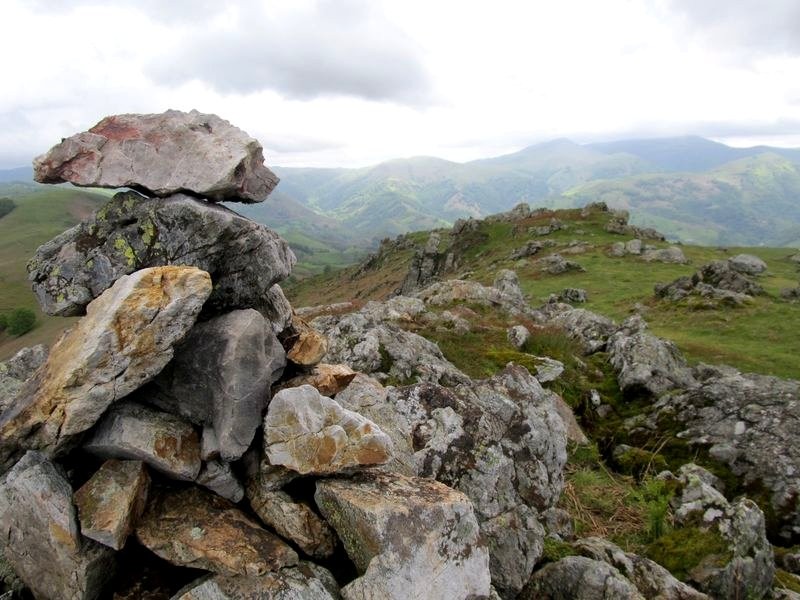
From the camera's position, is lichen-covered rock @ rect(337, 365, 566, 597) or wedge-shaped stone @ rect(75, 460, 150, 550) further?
lichen-covered rock @ rect(337, 365, 566, 597)

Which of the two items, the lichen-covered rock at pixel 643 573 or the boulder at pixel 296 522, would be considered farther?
the lichen-covered rock at pixel 643 573

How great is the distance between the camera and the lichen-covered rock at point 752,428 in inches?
616

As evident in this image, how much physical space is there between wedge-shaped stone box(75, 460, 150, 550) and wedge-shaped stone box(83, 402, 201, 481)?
28 cm

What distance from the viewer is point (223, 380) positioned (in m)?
9.62

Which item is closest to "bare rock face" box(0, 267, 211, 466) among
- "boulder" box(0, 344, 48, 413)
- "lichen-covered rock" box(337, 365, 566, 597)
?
"lichen-covered rock" box(337, 365, 566, 597)

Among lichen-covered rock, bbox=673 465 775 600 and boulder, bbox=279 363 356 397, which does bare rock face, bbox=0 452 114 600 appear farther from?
lichen-covered rock, bbox=673 465 775 600

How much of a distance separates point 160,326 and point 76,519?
350 cm

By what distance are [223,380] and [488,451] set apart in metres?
6.67

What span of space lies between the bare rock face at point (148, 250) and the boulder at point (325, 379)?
7.23ft

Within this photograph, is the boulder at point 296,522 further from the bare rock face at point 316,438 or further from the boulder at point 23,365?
the boulder at point 23,365

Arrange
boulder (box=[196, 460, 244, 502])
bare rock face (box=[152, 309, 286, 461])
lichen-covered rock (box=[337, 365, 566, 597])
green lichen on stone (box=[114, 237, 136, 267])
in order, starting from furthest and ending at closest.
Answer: lichen-covered rock (box=[337, 365, 566, 597])
green lichen on stone (box=[114, 237, 136, 267])
bare rock face (box=[152, 309, 286, 461])
boulder (box=[196, 460, 244, 502])

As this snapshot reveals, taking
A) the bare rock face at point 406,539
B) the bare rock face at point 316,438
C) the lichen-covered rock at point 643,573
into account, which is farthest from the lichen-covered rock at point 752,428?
the bare rock face at point 316,438

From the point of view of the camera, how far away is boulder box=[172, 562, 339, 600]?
7.93 m

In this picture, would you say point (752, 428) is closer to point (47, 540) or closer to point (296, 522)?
point (296, 522)
